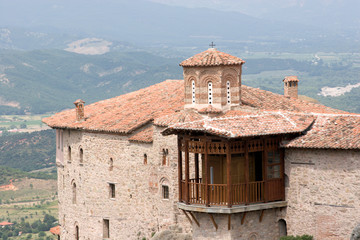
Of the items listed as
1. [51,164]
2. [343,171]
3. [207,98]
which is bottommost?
[51,164]

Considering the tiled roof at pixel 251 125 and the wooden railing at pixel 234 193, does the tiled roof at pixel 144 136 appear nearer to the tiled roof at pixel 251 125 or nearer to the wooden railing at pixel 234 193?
the tiled roof at pixel 251 125

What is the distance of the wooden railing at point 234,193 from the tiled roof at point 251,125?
95.0 inches

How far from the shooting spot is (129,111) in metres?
50.3

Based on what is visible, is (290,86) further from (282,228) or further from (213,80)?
(282,228)

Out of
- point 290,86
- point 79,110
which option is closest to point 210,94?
point 79,110

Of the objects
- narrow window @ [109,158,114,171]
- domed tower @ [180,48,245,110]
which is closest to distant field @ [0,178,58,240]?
narrow window @ [109,158,114,171]

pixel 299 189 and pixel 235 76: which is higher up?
pixel 235 76

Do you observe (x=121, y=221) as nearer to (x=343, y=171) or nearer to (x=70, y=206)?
(x=70, y=206)

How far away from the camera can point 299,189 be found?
122ft

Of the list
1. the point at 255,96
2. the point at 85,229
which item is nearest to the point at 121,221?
the point at 85,229

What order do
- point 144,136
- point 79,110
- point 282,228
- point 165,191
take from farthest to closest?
1. point 79,110
2. point 144,136
3. point 165,191
4. point 282,228

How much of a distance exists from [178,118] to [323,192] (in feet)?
27.3

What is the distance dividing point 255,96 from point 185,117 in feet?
28.6

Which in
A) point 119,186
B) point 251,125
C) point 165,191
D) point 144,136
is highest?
point 251,125
